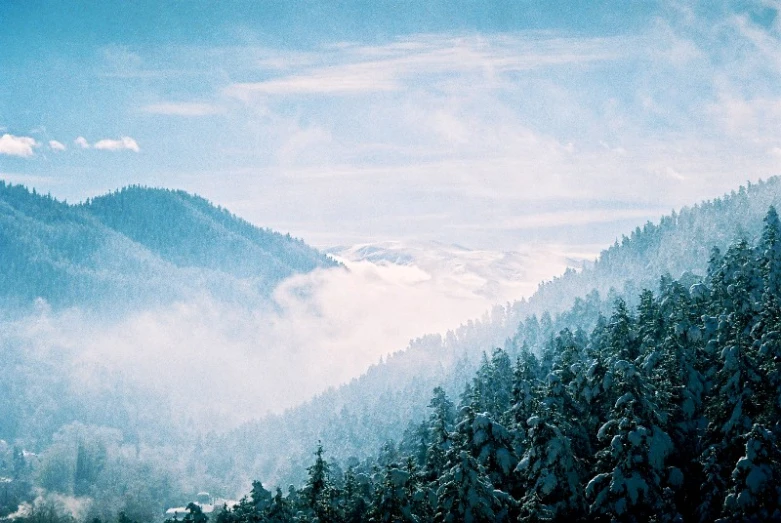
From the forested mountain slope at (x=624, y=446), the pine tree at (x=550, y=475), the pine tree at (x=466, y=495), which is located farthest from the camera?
the pine tree at (x=550, y=475)

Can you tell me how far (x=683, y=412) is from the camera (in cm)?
4859

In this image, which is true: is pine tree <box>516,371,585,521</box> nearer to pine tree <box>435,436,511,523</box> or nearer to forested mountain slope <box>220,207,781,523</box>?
forested mountain slope <box>220,207,781,523</box>

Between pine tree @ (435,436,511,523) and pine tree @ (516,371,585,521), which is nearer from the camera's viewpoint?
pine tree @ (435,436,511,523)

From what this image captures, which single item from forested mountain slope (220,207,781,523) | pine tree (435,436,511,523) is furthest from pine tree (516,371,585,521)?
pine tree (435,436,511,523)

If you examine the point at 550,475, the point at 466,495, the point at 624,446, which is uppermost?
the point at 624,446

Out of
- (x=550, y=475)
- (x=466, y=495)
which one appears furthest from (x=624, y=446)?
(x=466, y=495)

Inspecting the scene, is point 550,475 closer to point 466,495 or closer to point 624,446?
point 624,446

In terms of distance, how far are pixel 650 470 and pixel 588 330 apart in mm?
140567

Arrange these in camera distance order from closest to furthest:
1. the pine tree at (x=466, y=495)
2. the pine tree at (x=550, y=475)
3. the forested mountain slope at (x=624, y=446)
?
the forested mountain slope at (x=624, y=446), the pine tree at (x=466, y=495), the pine tree at (x=550, y=475)

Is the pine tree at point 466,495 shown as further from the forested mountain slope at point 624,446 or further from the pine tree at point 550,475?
the pine tree at point 550,475

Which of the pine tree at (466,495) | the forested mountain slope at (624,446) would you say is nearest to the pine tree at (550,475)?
the forested mountain slope at (624,446)

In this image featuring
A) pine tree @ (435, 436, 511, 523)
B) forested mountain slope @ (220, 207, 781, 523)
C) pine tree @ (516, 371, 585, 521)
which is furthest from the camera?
pine tree @ (516, 371, 585, 521)

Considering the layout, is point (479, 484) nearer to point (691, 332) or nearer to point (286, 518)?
point (286, 518)

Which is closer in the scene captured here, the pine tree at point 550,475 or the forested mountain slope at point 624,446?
the forested mountain slope at point 624,446
